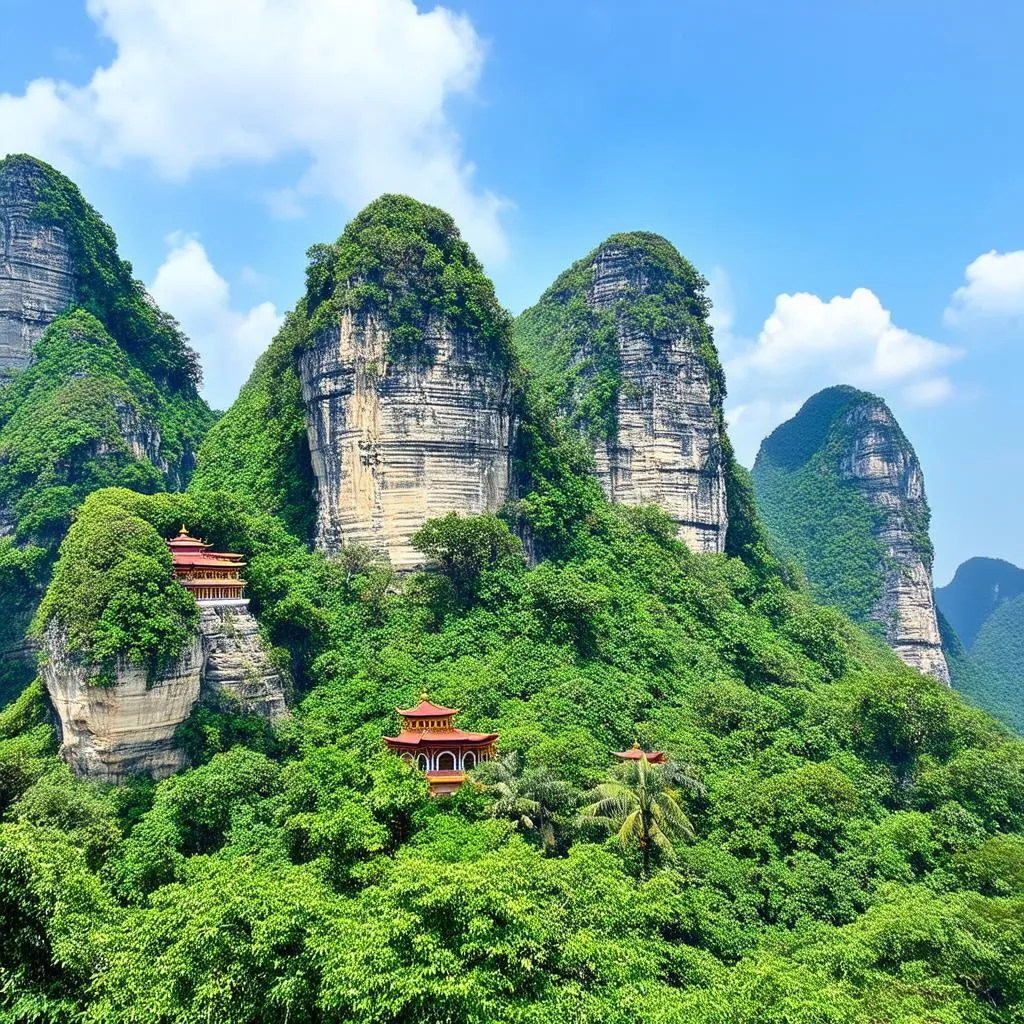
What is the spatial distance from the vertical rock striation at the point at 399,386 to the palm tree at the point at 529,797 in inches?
595

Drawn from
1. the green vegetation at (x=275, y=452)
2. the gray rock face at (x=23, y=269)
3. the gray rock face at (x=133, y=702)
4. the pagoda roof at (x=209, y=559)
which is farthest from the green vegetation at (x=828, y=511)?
the gray rock face at (x=23, y=269)

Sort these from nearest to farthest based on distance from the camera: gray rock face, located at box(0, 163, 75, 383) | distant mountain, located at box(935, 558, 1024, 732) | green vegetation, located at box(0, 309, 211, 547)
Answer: green vegetation, located at box(0, 309, 211, 547) → gray rock face, located at box(0, 163, 75, 383) → distant mountain, located at box(935, 558, 1024, 732)

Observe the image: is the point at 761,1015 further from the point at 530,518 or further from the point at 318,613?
the point at 530,518

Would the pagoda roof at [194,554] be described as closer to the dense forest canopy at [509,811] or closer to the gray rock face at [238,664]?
the dense forest canopy at [509,811]

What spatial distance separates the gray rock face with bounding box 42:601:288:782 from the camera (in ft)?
76.9

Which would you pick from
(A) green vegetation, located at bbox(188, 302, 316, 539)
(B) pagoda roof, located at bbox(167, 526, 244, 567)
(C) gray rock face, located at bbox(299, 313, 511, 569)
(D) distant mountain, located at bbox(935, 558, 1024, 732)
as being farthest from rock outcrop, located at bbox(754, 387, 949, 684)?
(B) pagoda roof, located at bbox(167, 526, 244, 567)

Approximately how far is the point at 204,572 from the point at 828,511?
72676 mm

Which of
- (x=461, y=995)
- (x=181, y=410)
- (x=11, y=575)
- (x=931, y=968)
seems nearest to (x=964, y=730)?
(x=931, y=968)

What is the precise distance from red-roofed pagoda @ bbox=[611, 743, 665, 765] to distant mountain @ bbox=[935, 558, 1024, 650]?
14020 cm

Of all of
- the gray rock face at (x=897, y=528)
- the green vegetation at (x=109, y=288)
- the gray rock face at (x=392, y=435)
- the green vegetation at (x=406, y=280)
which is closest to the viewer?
the gray rock face at (x=392, y=435)

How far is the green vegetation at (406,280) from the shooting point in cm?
3734

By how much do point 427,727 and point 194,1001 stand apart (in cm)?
1248

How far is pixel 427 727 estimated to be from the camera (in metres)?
25.1

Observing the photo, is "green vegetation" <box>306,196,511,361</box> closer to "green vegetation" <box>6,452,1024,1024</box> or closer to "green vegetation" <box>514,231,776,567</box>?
"green vegetation" <box>6,452,1024,1024</box>
